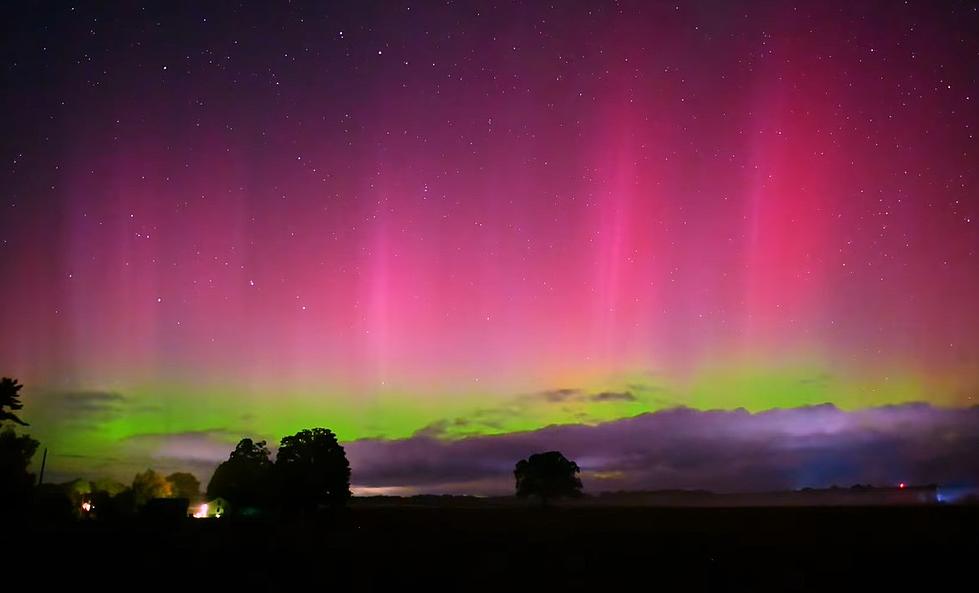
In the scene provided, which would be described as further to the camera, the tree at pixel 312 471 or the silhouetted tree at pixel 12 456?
the tree at pixel 312 471

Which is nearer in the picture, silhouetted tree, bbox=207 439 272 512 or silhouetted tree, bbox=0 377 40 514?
silhouetted tree, bbox=0 377 40 514

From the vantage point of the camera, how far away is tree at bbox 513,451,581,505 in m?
132

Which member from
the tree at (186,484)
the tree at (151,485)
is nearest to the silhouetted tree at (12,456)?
the tree at (151,485)

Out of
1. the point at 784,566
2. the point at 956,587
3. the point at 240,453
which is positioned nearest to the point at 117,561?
the point at 784,566

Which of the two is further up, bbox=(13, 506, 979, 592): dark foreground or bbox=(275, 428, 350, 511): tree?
bbox=(275, 428, 350, 511): tree

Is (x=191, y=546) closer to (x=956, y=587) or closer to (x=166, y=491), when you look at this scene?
(x=956, y=587)

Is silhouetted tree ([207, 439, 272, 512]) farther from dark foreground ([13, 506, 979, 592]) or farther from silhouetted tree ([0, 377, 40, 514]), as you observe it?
dark foreground ([13, 506, 979, 592])

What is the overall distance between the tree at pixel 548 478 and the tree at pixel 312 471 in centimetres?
5601

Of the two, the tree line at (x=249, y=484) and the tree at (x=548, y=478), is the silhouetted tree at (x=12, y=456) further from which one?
the tree at (x=548, y=478)

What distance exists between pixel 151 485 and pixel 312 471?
3229 centimetres

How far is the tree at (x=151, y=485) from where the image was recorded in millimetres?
98000

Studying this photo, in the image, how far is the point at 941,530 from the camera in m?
48.3

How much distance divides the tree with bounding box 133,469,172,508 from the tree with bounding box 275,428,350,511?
1064 inches

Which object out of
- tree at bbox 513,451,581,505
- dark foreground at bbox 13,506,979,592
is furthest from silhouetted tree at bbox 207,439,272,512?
tree at bbox 513,451,581,505
